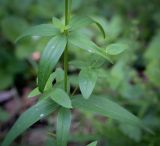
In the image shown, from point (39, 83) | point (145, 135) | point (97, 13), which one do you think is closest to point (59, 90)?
point (39, 83)

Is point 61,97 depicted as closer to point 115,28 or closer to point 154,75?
point 154,75

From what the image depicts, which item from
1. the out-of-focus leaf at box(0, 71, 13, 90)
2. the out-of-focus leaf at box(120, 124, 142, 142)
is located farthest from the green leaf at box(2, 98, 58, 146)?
the out-of-focus leaf at box(0, 71, 13, 90)

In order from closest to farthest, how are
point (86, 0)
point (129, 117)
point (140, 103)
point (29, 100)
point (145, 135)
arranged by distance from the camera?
point (129, 117), point (145, 135), point (140, 103), point (29, 100), point (86, 0)

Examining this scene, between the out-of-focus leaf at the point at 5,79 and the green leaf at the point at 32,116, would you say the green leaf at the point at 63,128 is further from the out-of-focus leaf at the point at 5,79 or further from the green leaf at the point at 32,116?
the out-of-focus leaf at the point at 5,79

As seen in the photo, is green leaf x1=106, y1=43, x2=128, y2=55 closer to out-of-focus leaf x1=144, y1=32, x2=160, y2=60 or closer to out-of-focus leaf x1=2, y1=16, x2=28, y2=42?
out-of-focus leaf x1=144, y1=32, x2=160, y2=60

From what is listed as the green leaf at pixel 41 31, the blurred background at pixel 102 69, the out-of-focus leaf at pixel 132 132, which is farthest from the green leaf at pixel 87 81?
the out-of-focus leaf at pixel 132 132

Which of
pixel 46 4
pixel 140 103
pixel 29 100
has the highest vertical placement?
pixel 46 4

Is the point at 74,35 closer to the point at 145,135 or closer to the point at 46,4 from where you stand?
the point at 145,135
